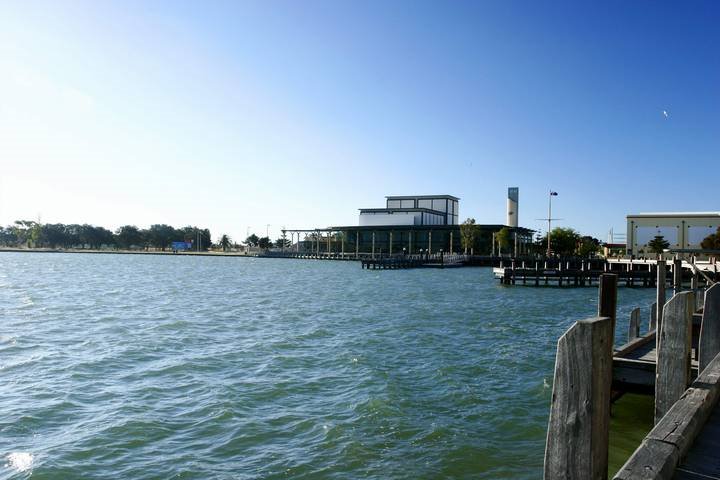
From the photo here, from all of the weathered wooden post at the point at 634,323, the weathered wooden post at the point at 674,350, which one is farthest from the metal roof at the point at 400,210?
the weathered wooden post at the point at 674,350

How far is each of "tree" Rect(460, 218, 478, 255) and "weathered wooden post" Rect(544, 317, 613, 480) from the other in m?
127

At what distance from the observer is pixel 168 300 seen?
129 feet

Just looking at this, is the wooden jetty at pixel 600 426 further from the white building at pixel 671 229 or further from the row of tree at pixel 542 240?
the row of tree at pixel 542 240

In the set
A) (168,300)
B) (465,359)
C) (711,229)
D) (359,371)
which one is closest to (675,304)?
(359,371)

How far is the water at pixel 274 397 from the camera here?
9.64 metres

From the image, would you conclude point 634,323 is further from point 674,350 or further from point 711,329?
point 674,350

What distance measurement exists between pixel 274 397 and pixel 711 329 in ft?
30.5

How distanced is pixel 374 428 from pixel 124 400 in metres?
6.06

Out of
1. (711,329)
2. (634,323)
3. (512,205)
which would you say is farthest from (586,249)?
(711,329)

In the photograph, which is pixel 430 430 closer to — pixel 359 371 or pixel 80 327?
pixel 359 371

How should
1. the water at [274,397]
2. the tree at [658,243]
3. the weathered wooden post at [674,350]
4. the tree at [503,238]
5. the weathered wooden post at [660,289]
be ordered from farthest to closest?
1. the tree at [503,238]
2. the tree at [658,243]
3. the weathered wooden post at [660,289]
4. the water at [274,397]
5. the weathered wooden post at [674,350]

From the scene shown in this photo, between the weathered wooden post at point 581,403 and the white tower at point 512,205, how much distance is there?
156939 mm

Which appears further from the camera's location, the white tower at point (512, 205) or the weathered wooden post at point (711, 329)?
the white tower at point (512, 205)

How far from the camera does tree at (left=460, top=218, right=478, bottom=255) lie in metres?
130
